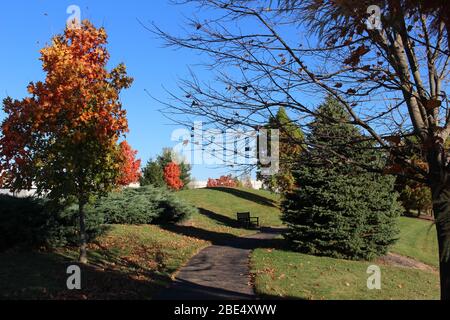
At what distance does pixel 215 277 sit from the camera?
33.8 feet

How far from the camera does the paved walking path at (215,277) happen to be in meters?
8.34

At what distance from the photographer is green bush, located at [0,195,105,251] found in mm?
11711

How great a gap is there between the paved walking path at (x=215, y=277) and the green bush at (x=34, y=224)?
3.54 metres

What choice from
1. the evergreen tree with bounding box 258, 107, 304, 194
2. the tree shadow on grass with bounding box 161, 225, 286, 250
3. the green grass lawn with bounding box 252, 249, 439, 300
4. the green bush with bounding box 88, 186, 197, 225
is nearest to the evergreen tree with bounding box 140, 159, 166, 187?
the green bush with bounding box 88, 186, 197, 225

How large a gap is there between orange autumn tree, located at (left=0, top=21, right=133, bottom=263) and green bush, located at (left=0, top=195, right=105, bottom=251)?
105 cm

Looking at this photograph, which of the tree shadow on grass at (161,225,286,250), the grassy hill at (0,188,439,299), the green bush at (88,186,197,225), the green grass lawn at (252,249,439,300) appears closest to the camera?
the grassy hill at (0,188,439,299)

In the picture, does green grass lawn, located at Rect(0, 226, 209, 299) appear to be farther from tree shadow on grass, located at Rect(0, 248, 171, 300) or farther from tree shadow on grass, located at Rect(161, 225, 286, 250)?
tree shadow on grass, located at Rect(161, 225, 286, 250)

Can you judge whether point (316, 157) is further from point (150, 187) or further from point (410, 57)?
point (150, 187)

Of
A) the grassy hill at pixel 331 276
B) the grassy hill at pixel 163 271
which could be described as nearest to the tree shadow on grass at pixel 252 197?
the grassy hill at pixel 331 276

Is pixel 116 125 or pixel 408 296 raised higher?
pixel 116 125

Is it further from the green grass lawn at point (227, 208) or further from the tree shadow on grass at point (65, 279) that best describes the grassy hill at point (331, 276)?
the green grass lawn at point (227, 208)

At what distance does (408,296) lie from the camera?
9375mm
